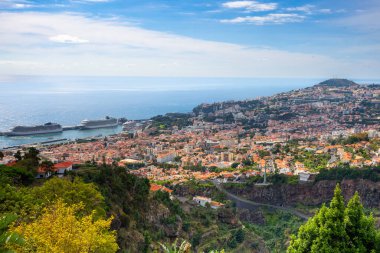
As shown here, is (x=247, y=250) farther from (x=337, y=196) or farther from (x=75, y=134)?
(x=75, y=134)

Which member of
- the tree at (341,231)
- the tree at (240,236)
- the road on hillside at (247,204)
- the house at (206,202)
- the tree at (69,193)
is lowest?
the road on hillside at (247,204)

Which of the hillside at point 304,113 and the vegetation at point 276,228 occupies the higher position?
the hillside at point 304,113

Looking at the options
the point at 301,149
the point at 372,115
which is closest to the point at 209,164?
the point at 301,149

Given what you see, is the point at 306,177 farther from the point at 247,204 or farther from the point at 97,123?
the point at 97,123

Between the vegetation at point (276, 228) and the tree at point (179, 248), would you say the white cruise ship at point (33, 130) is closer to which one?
the vegetation at point (276, 228)

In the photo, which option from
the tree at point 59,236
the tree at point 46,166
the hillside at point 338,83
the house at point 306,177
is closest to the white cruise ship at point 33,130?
the house at point 306,177

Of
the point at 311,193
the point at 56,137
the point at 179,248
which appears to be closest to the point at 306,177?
the point at 311,193
